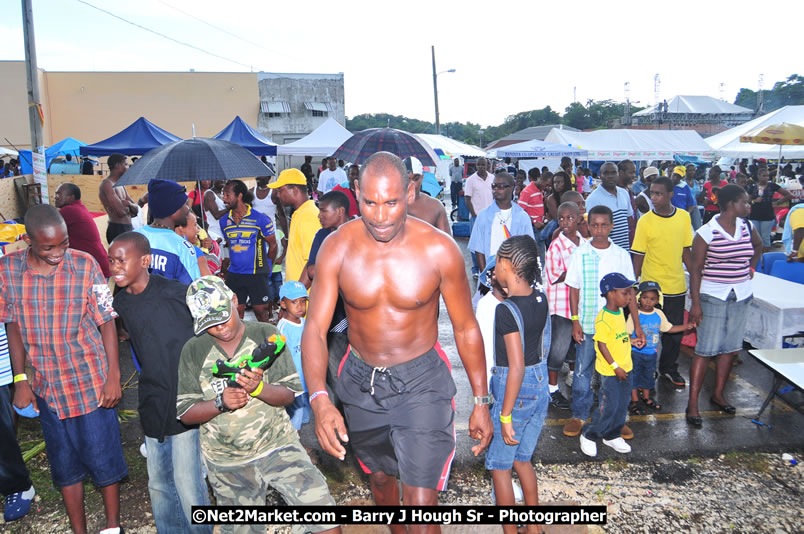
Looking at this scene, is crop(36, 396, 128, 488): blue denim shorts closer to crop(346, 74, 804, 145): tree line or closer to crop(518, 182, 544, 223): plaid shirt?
crop(518, 182, 544, 223): plaid shirt

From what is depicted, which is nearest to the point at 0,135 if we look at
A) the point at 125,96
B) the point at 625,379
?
the point at 125,96

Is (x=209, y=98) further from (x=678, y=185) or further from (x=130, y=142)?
(x=678, y=185)

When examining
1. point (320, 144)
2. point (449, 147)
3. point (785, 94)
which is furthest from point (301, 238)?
point (785, 94)

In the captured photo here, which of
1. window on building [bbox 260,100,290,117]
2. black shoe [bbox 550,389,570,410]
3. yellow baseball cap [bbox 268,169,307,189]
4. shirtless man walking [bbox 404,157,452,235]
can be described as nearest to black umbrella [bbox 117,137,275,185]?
yellow baseball cap [bbox 268,169,307,189]

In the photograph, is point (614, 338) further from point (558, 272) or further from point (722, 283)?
point (722, 283)

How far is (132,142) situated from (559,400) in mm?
10428

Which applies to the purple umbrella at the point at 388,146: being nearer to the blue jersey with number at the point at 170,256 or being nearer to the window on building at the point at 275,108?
the blue jersey with number at the point at 170,256

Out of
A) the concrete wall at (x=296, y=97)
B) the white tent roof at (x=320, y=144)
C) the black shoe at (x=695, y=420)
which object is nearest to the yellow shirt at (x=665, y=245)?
the black shoe at (x=695, y=420)

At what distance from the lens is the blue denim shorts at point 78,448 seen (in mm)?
3547

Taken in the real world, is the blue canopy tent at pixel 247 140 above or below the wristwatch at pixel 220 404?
above

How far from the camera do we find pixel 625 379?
14.8ft

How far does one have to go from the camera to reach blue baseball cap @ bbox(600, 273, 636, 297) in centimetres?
454

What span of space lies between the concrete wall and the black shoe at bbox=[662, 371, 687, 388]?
1434 inches

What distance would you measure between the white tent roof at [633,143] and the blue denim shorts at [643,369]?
46.7 ft
